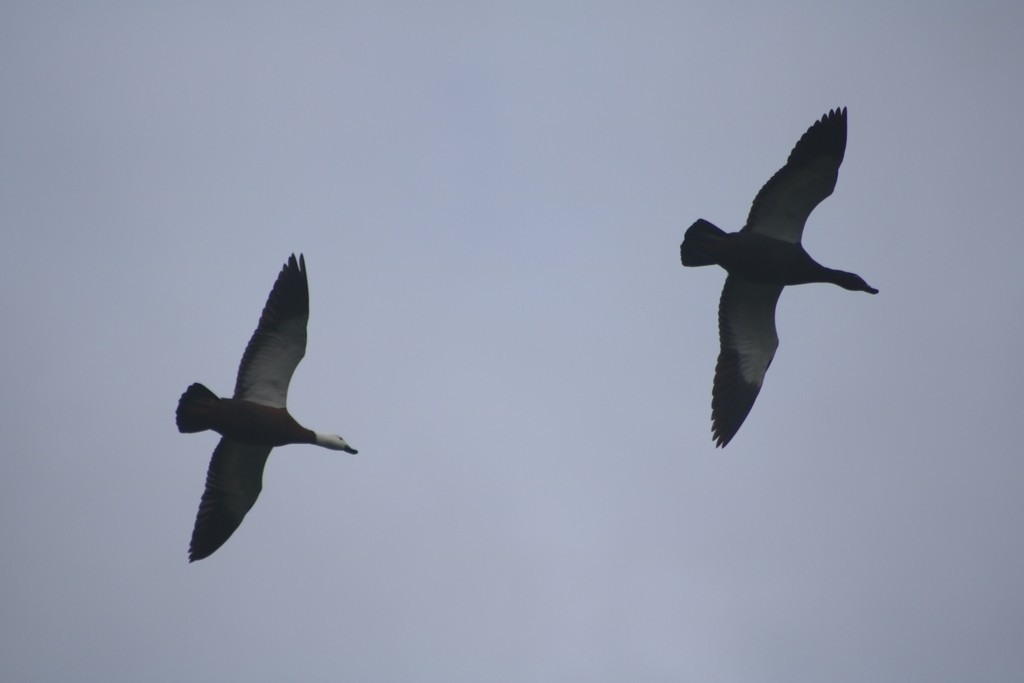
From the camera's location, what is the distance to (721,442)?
15.8 metres

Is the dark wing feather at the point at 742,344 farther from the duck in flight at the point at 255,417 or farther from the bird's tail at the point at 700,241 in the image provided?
the duck in flight at the point at 255,417

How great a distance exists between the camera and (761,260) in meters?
15.7

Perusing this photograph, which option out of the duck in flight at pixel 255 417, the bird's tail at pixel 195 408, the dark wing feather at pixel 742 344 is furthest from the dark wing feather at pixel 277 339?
the dark wing feather at pixel 742 344

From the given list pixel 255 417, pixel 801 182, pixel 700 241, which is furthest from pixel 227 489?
pixel 801 182

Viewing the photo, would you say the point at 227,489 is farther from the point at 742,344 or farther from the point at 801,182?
the point at 801,182

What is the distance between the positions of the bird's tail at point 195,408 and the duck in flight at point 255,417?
12 millimetres

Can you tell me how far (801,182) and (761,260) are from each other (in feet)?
3.64

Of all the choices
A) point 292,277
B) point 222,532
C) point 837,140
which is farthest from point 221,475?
point 837,140

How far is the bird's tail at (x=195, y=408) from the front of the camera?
14.8 meters

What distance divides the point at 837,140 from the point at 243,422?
8.22 metres

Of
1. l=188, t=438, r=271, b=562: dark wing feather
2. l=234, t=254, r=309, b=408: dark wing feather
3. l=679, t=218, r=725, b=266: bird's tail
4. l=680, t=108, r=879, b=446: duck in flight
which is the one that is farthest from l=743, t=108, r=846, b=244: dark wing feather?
l=188, t=438, r=271, b=562: dark wing feather

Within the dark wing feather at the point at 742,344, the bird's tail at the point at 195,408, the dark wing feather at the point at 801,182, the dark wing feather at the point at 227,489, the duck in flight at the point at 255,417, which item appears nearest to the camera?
the bird's tail at the point at 195,408

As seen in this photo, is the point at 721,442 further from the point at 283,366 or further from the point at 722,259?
the point at 283,366

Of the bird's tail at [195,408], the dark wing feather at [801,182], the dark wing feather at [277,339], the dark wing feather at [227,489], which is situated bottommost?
the dark wing feather at [227,489]
